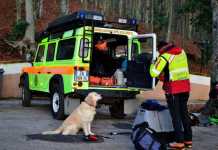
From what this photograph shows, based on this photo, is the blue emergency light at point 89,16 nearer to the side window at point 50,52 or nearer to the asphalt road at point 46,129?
the side window at point 50,52

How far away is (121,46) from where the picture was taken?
45.6 ft

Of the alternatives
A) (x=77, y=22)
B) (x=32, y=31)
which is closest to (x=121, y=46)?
(x=77, y=22)

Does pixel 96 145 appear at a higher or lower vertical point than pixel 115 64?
lower

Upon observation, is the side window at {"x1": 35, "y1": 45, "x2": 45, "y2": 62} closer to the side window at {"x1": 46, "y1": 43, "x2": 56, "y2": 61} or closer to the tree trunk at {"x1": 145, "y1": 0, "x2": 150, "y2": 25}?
the side window at {"x1": 46, "y1": 43, "x2": 56, "y2": 61}

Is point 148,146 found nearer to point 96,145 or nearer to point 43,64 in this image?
point 96,145

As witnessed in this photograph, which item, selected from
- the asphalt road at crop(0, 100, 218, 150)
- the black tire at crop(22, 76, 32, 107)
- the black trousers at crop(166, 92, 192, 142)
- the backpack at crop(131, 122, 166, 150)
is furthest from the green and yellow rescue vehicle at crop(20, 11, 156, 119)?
the backpack at crop(131, 122, 166, 150)

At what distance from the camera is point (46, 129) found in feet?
38.1

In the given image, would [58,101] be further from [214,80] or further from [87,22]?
[214,80]

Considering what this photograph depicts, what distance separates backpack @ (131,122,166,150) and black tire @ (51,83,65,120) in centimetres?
410

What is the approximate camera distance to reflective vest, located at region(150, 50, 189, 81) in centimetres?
920

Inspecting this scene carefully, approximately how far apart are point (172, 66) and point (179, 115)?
33.8 inches

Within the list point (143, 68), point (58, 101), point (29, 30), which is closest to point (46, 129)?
point (58, 101)

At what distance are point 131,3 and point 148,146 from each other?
138 feet

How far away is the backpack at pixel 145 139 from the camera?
8625 millimetres
